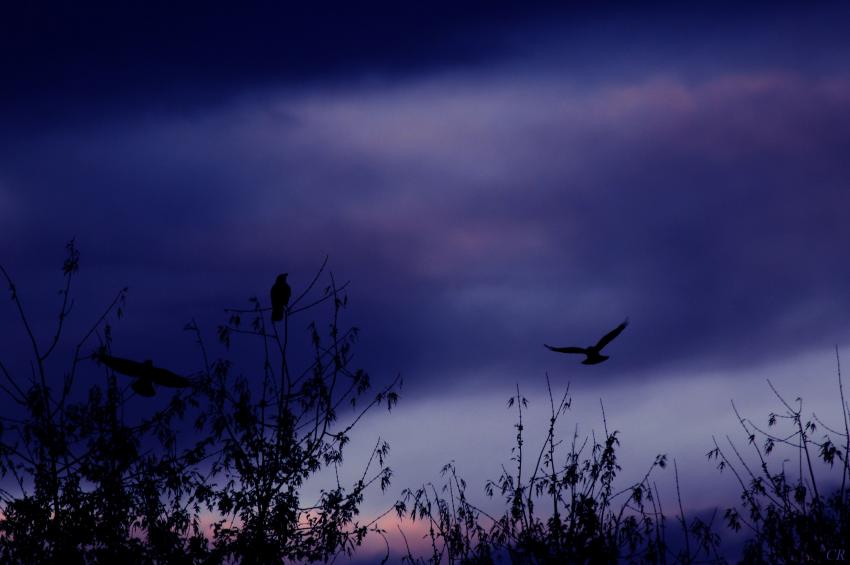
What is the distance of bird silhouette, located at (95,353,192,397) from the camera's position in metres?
14.1

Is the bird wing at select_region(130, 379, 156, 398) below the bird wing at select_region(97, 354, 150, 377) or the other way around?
below

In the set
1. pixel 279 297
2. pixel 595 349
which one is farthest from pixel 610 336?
pixel 279 297

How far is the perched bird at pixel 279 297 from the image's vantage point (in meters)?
14.7

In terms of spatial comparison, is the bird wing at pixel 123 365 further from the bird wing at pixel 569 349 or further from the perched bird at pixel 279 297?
the bird wing at pixel 569 349

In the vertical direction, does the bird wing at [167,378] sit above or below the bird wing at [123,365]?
below

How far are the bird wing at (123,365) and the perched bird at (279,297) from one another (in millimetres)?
2093

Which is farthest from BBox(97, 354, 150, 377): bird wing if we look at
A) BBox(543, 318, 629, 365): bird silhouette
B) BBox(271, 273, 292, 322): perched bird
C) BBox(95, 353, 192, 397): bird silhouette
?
BBox(543, 318, 629, 365): bird silhouette

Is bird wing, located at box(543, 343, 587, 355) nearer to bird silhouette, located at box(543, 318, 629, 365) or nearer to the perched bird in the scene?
bird silhouette, located at box(543, 318, 629, 365)

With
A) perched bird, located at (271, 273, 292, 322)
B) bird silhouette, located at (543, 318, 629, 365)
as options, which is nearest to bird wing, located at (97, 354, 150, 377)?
perched bird, located at (271, 273, 292, 322)

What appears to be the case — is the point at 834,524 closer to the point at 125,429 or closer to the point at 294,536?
the point at 294,536

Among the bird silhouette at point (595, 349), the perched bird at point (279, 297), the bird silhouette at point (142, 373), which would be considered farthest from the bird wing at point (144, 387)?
the bird silhouette at point (595, 349)

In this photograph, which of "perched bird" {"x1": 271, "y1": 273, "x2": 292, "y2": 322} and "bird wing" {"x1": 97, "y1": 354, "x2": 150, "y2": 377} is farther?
"perched bird" {"x1": 271, "y1": 273, "x2": 292, "y2": 322}

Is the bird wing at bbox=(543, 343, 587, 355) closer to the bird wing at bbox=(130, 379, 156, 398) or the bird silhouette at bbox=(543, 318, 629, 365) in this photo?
the bird silhouette at bbox=(543, 318, 629, 365)

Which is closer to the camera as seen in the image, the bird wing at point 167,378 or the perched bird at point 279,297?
the bird wing at point 167,378
